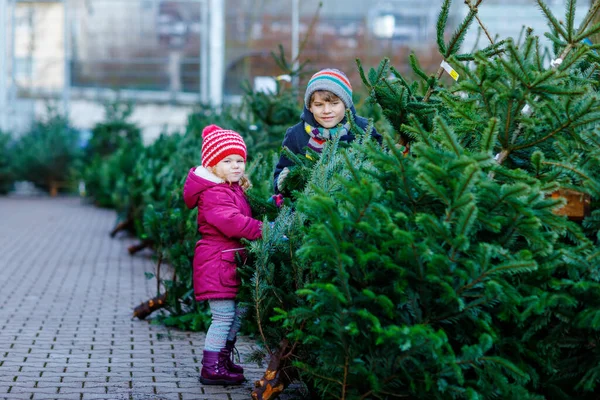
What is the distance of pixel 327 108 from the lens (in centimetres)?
561

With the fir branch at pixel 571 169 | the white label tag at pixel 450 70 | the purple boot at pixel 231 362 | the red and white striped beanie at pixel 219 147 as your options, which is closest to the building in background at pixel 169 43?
the red and white striped beanie at pixel 219 147

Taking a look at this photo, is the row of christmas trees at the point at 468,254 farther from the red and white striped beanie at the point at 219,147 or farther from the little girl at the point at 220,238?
the red and white striped beanie at the point at 219,147

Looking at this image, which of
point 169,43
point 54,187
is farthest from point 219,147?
point 169,43

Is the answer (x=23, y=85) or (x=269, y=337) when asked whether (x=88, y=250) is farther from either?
(x=23, y=85)

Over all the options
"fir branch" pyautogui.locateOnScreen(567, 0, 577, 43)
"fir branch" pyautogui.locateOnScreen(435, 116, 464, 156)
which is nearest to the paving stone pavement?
"fir branch" pyautogui.locateOnScreen(435, 116, 464, 156)

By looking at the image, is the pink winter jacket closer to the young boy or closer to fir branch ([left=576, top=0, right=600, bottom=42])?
the young boy

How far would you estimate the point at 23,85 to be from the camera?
30.5 meters

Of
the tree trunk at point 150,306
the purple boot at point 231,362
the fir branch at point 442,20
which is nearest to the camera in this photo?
the fir branch at point 442,20

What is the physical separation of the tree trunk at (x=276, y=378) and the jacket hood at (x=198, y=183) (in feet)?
3.50

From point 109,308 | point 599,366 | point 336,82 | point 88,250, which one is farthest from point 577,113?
point 88,250

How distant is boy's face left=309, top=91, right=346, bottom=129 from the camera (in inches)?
221

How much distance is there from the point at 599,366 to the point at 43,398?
2766mm

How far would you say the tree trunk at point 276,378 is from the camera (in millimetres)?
4719

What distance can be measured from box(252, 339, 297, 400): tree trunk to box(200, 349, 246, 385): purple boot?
656 mm
